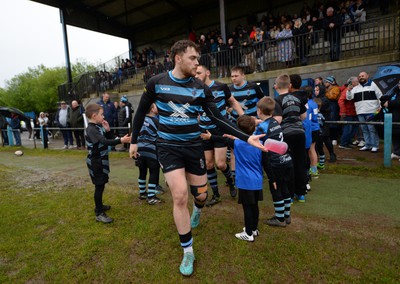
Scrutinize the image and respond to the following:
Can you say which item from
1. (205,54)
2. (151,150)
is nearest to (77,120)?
(205,54)

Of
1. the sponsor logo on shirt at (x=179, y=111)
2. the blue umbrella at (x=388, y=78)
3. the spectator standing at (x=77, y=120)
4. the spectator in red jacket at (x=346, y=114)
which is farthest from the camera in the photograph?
the spectator standing at (x=77, y=120)

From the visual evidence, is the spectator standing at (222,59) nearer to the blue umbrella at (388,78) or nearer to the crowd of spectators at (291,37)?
the crowd of spectators at (291,37)

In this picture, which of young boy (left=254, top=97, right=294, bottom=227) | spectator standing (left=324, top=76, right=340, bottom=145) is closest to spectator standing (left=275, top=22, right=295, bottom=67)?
spectator standing (left=324, top=76, right=340, bottom=145)

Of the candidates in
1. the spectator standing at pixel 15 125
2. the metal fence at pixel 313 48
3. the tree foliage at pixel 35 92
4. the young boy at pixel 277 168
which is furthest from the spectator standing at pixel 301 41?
the tree foliage at pixel 35 92

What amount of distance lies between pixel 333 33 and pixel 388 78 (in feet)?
9.00

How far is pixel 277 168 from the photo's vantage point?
11.6ft

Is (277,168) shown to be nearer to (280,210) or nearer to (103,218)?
(280,210)

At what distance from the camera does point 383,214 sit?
3.59 meters

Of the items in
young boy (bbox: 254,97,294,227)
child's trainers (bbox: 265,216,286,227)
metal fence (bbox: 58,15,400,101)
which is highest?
metal fence (bbox: 58,15,400,101)

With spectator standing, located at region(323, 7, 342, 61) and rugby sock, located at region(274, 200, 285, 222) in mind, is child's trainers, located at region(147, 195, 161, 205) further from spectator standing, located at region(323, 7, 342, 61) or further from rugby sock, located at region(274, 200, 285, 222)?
spectator standing, located at region(323, 7, 342, 61)

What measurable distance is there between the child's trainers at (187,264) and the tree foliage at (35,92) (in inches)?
1829

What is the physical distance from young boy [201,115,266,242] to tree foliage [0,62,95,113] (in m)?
46.2

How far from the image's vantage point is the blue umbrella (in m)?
7.75

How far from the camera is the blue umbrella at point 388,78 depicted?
7.75m
